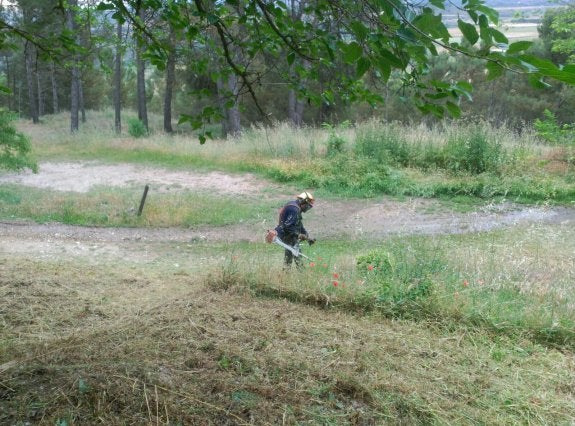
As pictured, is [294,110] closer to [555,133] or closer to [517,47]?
[555,133]

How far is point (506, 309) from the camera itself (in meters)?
4.67

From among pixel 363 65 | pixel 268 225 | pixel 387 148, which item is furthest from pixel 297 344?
pixel 387 148

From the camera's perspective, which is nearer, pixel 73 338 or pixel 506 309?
pixel 73 338

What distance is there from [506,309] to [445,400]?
1.72m

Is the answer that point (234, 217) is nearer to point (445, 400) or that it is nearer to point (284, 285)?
point (284, 285)

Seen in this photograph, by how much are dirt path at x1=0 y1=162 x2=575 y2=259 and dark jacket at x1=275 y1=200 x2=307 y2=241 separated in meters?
1.33

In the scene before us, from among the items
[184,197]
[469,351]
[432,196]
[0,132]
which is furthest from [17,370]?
[432,196]

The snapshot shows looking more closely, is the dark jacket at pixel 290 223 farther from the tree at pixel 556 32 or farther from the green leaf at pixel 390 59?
the tree at pixel 556 32

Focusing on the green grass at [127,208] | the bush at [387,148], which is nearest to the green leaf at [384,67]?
the green grass at [127,208]

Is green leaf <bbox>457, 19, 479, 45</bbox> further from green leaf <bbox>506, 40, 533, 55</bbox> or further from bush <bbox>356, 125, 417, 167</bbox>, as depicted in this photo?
bush <bbox>356, 125, 417, 167</bbox>

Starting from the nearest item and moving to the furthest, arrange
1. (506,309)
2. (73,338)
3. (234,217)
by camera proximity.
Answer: (73,338), (506,309), (234,217)

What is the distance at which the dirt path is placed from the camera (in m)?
9.26

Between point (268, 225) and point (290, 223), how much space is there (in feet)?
12.5

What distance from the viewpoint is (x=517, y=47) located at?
170 centimetres
